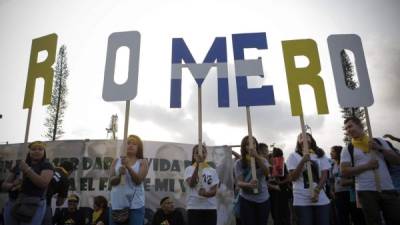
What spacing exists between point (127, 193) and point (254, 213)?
6.10 feet

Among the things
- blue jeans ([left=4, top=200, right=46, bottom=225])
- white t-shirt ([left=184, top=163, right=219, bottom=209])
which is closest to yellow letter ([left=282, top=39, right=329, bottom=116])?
white t-shirt ([left=184, top=163, right=219, bottom=209])

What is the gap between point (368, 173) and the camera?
4133 mm

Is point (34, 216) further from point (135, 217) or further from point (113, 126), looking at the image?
point (113, 126)

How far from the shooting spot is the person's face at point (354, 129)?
4410 mm

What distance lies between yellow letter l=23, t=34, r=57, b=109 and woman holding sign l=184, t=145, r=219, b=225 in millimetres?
2617

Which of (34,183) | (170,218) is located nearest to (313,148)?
(170,218)

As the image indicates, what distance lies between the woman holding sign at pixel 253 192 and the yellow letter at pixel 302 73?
3.12ft

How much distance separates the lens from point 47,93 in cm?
516

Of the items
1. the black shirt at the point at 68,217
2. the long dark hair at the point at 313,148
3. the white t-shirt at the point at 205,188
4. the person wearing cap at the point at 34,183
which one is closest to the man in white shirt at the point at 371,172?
the long dark hair at the point at 313,148

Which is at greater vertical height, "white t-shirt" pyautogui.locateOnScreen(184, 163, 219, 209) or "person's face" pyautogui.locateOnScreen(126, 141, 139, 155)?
"person's face" pyautogui.locateOnScreen(126, 141, 139, 155)

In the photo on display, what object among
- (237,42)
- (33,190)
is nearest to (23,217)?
(33,190)

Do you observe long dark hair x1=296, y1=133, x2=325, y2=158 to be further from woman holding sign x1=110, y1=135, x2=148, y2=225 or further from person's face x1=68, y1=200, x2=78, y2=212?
person's face x1=68, y1=200, x2=78, y2=212

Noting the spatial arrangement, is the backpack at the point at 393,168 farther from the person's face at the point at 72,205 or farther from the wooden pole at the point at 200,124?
the person's face at the point at 72,205

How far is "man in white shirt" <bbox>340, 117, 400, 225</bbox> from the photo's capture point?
3.93 m
